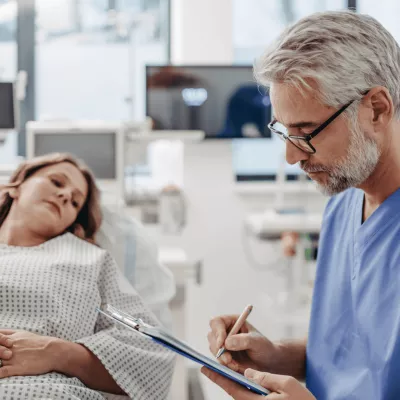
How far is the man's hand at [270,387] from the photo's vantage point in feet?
3.49

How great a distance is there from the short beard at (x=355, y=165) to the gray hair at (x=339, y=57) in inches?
2.4

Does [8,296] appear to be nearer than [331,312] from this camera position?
No

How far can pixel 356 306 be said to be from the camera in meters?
1.31

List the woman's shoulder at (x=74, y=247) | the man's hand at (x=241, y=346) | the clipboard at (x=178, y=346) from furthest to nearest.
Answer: the woman's shoulder at (x=74, y=247) < the man's hand at (x=241, y=346) < the clipboard at (x=178, y=346)

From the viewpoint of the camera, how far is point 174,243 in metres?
3.77

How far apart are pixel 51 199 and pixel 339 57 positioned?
1.00m

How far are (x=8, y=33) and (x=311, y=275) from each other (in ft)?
7.40

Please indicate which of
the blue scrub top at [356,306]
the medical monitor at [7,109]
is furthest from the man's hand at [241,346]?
the medical monitor at [7,109]

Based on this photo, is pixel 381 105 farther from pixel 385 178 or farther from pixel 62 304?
pixel 62 304

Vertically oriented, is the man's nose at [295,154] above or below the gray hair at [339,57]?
below

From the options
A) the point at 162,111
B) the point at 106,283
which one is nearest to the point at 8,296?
the point at 106,283

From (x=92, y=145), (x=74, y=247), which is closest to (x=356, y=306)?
(x=74, y=247)

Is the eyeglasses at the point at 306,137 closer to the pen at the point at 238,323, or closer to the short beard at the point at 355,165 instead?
the short beard at the point at 355,165

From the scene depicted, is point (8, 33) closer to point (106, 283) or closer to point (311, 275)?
point (311, 275)
